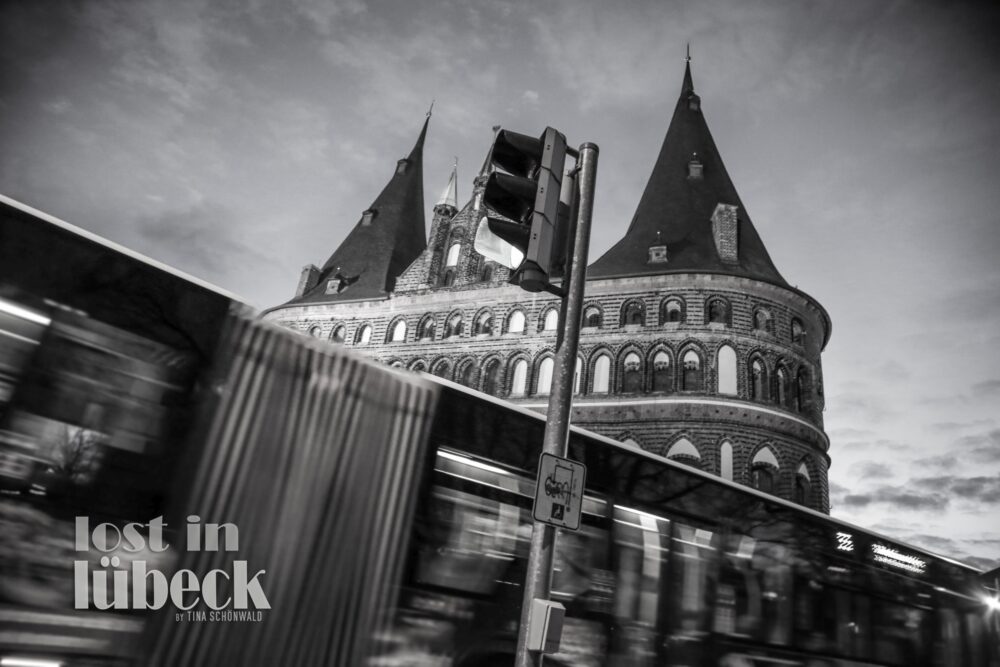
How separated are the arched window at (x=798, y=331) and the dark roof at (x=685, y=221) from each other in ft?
5.36

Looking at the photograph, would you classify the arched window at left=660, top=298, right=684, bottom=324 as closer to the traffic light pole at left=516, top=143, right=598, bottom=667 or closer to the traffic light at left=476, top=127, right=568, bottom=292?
the traffic light pole at left=516, top=143, right=598, bottom=667

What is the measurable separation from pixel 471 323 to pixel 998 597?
62.5 ft

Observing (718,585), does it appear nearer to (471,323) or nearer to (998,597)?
(998,597)

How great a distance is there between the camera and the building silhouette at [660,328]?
68.4ft

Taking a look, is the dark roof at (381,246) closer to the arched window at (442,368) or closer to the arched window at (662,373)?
the arched window at (442,368)

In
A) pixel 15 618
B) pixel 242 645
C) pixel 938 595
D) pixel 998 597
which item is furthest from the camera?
pixel 998 597

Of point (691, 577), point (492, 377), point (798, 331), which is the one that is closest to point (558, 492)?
point (691, 577)

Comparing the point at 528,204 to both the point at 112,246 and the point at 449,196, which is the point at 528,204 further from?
the point at 449,196

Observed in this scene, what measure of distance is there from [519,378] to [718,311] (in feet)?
26.6

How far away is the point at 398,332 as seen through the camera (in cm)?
2681

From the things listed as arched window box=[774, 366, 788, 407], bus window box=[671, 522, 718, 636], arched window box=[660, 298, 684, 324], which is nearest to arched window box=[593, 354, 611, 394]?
arched window box=[660, 298, 684, 324]

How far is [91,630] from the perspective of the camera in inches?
130

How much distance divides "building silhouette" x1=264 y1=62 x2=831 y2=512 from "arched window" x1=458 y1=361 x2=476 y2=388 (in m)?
0.13

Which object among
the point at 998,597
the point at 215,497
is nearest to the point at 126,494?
the point at 215,497
